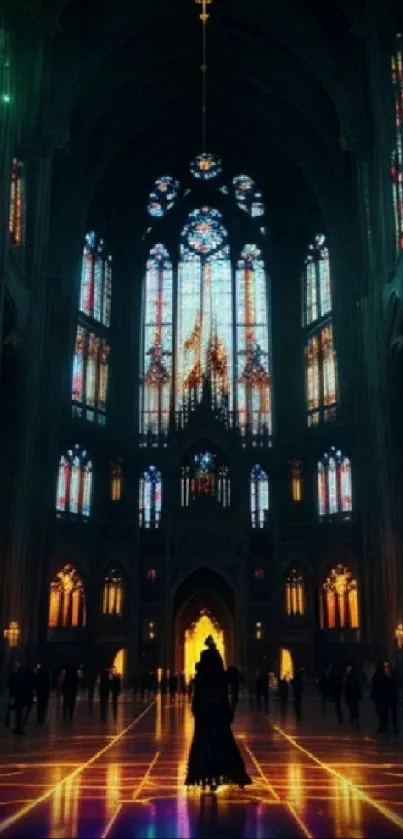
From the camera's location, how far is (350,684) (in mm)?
A: 18953

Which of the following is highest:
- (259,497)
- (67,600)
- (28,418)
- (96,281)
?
(96,281)

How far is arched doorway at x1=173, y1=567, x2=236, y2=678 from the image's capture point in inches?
1613

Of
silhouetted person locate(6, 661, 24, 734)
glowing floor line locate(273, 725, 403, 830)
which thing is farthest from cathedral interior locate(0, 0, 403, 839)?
glowing floor line locate(273, 725, 403, 830)

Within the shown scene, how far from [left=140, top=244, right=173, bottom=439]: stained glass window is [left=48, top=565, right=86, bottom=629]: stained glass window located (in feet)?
28.9

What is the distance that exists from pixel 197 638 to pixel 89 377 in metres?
15.1

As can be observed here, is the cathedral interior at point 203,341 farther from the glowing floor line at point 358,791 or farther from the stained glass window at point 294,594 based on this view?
the glowing floor line at point 358,791

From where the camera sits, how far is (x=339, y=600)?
39.6 m

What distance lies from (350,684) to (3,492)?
14.9 m

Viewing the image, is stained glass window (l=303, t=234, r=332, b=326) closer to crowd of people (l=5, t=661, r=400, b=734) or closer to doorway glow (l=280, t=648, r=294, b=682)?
doorway glow (l=280, t=648, r=294, b=682)

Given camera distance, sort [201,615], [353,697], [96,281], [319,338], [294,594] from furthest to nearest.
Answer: [96,281], [319,338], [201,615], [294,594], [353,697]

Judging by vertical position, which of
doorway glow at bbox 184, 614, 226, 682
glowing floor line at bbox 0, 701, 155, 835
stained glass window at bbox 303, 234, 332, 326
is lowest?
glowing floor line at bbox 0, 701, 155, 835

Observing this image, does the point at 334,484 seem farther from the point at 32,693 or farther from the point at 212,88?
the point at 32,693

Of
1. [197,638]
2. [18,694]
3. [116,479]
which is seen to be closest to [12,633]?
[18,694]

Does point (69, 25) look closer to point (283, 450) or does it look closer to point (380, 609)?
point (283, 450)
